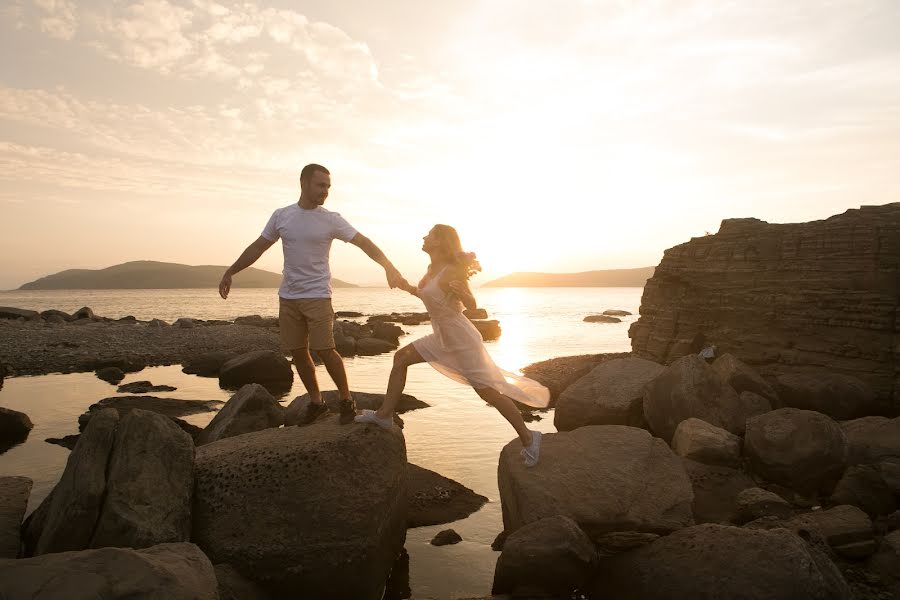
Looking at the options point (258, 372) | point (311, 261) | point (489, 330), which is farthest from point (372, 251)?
point (489, 330)

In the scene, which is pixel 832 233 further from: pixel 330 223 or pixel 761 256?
pixel 330 223

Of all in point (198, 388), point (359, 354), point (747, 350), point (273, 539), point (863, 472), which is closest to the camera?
point (273, 539)

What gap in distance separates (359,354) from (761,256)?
19.4 metres

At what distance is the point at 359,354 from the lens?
2847cm

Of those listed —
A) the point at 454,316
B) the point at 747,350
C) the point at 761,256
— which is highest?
the point at 761,256

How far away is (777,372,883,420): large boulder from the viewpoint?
10.7 meters

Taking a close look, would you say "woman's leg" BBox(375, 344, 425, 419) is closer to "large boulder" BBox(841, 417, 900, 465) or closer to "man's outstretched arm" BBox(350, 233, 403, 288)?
"man's outstretched arm" BBox(350, 233, 403, 288)

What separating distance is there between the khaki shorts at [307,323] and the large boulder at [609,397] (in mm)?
6191

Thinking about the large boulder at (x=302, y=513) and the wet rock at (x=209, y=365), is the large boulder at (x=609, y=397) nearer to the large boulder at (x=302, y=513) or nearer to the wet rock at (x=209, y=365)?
the large boulder at (x=302, y=513)

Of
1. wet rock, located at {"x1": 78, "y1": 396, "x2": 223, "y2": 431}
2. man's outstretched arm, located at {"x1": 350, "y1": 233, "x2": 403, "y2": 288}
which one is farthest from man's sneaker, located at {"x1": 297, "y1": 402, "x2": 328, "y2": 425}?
wet rock, located at {"x1": 78, "y1": 396, "x2": 223, "y2": 431}

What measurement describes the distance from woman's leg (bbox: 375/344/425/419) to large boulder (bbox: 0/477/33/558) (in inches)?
135

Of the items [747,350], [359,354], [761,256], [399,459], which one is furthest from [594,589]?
[359,354]

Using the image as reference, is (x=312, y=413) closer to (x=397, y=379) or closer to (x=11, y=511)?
(x=397, y=379)

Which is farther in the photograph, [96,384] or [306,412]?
[96,384]
